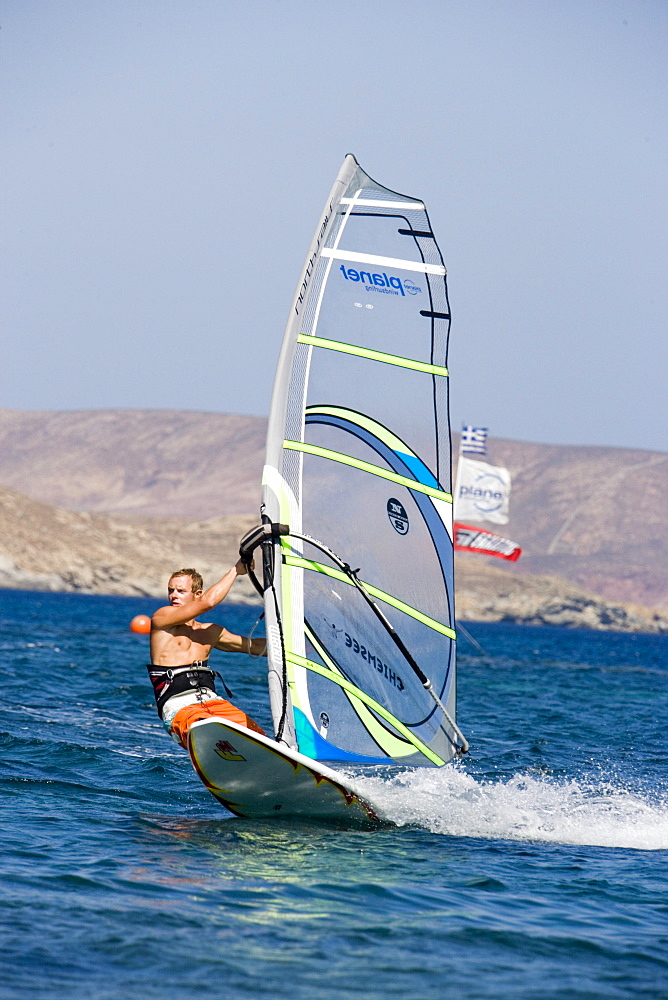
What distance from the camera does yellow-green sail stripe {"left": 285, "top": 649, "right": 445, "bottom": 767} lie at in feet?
27.2

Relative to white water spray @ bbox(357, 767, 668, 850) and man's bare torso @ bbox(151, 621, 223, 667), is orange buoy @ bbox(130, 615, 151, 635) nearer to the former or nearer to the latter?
man's bare torso @ bbox(151, 621, 223, 667)

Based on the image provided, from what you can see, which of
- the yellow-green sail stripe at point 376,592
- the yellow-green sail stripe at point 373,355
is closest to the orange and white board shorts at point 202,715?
the yellow-green sail stripe at point 376,592

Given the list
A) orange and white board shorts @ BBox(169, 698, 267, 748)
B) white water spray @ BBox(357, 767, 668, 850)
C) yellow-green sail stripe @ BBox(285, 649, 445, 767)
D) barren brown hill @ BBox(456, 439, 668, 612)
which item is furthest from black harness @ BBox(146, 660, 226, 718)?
barren brown hill @ BBox(456, 439, 668, 612)

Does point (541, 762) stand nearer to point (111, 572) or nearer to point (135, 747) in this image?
point (135, 747)

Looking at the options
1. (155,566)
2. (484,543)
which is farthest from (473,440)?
(155,566)

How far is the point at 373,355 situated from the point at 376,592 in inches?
70.1

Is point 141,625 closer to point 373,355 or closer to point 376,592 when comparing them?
point 376,592

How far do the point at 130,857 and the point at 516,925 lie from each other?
7.99 feet

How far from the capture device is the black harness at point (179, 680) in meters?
8.25

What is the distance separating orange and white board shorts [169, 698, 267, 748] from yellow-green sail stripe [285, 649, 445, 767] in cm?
55

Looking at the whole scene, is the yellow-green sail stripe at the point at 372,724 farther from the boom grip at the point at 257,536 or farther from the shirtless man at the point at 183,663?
the boom grip at the point at 257,536

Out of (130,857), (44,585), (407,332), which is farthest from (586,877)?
(44,585)

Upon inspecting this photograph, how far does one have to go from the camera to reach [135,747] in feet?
39.5

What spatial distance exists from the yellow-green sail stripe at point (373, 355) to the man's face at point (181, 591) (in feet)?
6.37
